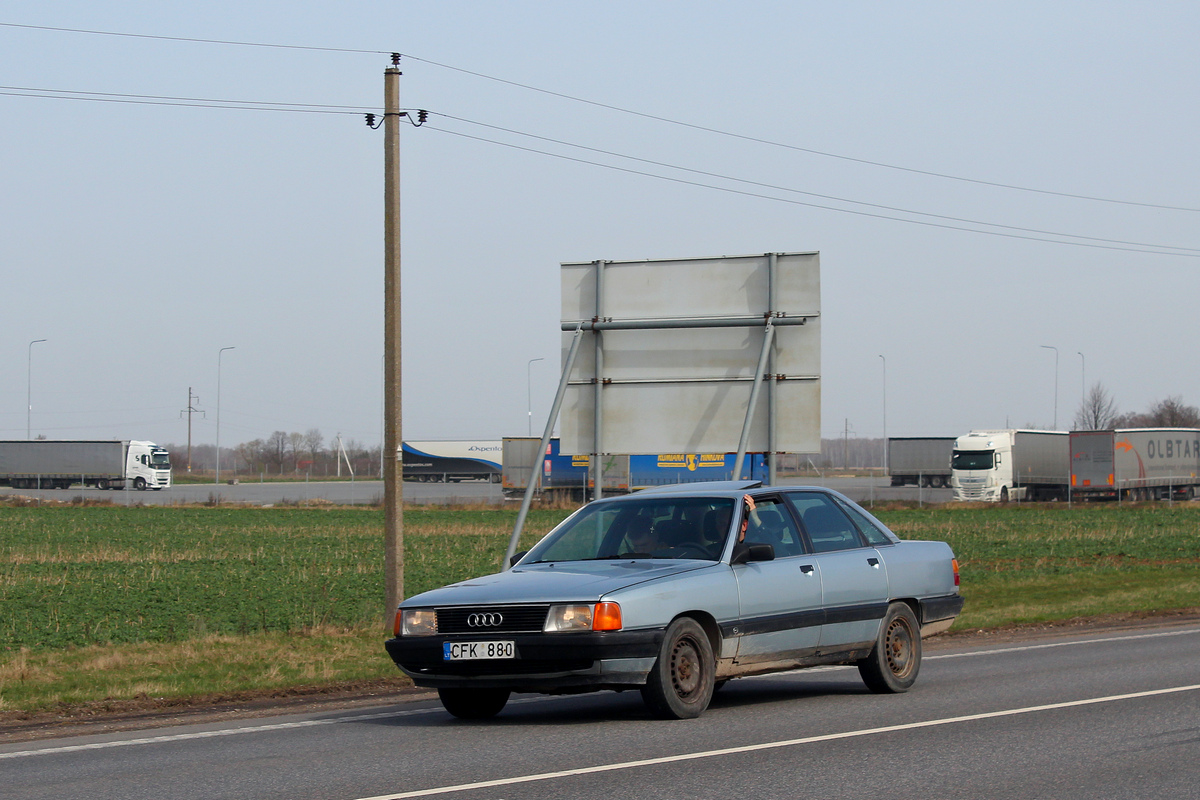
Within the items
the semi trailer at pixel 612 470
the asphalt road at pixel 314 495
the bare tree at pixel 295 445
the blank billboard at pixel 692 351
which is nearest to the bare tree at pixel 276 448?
the bare tree at pixel 295 445

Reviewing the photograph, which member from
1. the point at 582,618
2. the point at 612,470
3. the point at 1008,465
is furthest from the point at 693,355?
the point at 1008,465

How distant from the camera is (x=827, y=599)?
1030cm

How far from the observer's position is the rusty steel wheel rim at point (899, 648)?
35.7 ft

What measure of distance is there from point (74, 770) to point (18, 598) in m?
14.3

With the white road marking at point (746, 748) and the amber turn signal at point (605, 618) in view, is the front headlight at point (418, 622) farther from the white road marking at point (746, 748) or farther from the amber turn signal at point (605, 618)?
the white road marking at point (746, 748)

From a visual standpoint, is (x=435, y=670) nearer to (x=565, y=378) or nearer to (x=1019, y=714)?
(x=1019, y=714)

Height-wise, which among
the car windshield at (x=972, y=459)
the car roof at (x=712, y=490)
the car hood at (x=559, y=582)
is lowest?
the car hood at (x=559, y=582)

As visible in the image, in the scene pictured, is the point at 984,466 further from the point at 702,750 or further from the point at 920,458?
the point at 702,750

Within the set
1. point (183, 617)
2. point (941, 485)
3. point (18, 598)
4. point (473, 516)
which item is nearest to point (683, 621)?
point (183, 617)

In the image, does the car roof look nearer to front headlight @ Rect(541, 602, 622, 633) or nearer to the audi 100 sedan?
the audi 100 sedan

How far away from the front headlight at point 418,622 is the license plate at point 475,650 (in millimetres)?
204

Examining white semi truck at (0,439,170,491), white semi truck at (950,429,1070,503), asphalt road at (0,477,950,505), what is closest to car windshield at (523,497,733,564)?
asphalt road at (0,477,950,505)

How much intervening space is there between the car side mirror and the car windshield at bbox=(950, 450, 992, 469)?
6209 cm

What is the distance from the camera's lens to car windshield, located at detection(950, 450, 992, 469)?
227ft
